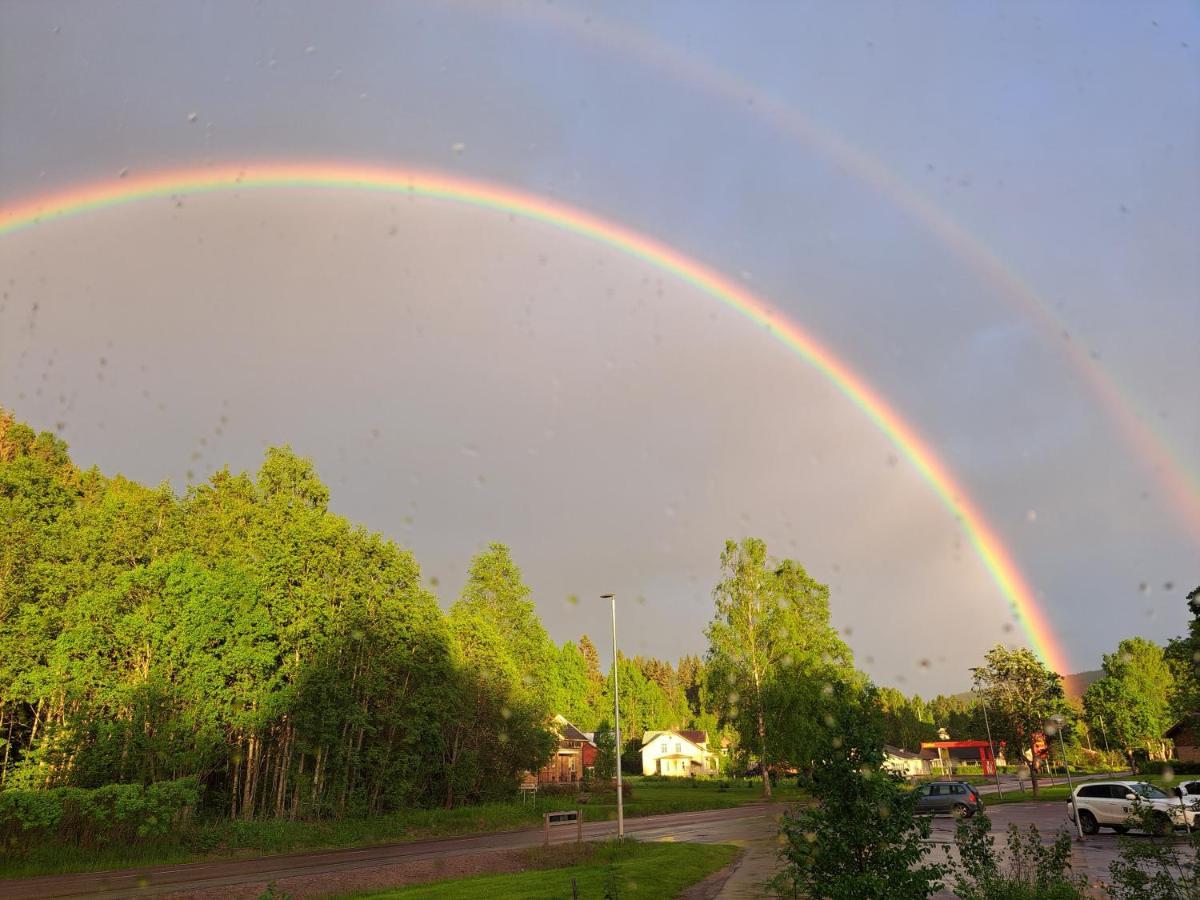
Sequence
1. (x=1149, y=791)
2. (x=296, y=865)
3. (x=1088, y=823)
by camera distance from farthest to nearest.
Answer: (x=1088, y=823)
(x=1149, y=791)
(x=296, y=865)

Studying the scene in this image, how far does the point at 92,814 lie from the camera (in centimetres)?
2742

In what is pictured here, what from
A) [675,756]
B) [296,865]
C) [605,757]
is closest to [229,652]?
[296,865]

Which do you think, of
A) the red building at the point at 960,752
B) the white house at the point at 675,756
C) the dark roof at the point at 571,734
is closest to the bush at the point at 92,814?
the dark roof at the point at 571,734

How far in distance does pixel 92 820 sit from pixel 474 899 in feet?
63.3

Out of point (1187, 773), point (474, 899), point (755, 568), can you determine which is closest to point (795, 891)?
point (474, 899)

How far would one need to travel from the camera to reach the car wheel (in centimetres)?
2930

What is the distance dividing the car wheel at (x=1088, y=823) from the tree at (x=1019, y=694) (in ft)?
68.5

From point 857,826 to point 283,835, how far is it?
103 ft

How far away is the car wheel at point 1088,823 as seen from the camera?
2930 cm

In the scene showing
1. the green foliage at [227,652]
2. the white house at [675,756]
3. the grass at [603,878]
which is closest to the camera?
the grass at [603,878]

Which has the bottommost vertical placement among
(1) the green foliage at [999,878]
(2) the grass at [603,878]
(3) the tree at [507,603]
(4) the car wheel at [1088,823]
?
(4) the car wheel at [1088,823]

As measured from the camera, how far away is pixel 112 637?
1334 inches

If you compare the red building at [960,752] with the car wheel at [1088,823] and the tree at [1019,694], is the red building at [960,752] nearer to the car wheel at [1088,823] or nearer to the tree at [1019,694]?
the tree at [1019,694]

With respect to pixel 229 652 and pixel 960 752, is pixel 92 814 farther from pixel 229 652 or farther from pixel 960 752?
pixel 960 752
